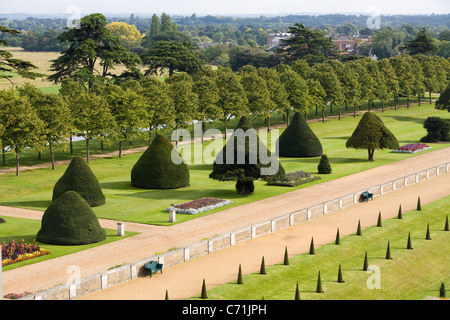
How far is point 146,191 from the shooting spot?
69500 millimetres

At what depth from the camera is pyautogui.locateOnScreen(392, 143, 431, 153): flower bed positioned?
95050 millimetres

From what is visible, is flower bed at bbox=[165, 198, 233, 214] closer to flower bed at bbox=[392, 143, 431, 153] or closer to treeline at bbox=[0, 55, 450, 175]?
treeline at bbox=[0, 55, 450, 175]

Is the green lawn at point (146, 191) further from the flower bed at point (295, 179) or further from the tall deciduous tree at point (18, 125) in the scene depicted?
the tall deciduous tree at point (18, 125)

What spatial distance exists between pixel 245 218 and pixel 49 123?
3507cm

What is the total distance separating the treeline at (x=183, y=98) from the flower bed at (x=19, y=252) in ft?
106

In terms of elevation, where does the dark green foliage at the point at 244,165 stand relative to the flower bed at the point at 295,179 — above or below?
above

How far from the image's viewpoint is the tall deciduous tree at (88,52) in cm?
11781

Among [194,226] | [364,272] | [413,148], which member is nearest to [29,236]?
[194,226]

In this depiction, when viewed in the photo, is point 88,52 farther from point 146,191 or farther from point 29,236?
point 29,236

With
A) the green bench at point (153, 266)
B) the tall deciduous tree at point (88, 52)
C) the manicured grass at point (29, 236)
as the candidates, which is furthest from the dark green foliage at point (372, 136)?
the green bench at point (153, 266)

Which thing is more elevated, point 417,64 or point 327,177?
point 417,64
